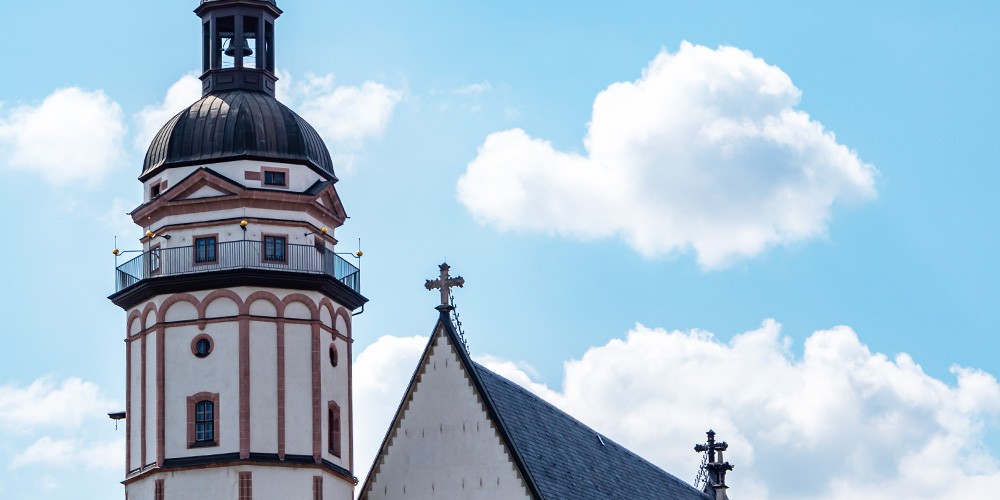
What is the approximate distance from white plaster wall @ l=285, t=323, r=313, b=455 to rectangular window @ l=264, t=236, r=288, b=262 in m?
2.23

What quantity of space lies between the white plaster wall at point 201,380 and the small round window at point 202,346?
110 millimetres

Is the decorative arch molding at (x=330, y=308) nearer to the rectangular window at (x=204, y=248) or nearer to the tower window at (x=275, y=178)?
the rectangular window at (x=204, y=248)

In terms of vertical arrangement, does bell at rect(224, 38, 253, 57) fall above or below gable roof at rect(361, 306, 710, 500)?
above

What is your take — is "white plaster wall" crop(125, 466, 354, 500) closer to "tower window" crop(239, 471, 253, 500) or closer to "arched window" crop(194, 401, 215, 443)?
"tower window" crop(239, 471, 253, 500)

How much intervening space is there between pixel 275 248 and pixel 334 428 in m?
5.90

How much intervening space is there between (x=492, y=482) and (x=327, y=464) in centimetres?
516

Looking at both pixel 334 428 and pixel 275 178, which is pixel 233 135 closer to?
pixel 275 178

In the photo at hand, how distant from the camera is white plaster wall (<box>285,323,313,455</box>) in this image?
71625 mm

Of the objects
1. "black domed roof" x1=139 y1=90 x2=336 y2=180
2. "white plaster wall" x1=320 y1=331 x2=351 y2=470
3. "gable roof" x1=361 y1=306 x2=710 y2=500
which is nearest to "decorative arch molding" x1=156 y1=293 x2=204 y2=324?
"white plaster wall" x1=320 y1=331 x2=351 y2=470

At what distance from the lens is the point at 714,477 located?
98.3 m

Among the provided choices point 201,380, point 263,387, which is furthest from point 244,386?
point 201,380

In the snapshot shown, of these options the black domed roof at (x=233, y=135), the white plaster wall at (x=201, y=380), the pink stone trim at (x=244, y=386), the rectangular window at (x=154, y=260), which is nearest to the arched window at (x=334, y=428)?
the pink stone trim at (x=244, y=386)

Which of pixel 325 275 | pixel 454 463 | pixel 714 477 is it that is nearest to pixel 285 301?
pixel 325 275

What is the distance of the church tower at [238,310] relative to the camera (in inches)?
2798
